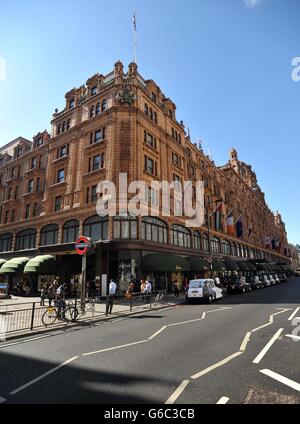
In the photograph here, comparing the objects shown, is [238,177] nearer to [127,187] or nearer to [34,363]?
[127,187]

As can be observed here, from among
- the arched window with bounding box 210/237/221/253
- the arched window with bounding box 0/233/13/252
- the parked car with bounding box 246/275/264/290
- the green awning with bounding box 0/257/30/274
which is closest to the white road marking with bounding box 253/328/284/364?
the parked car with bounding box 246/275/264/290

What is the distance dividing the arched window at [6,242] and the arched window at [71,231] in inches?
461

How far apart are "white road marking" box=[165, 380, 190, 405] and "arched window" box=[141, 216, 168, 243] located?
20581mm

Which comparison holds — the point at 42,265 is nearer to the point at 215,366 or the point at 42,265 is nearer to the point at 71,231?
the point at 71,231

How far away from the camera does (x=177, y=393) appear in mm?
5098

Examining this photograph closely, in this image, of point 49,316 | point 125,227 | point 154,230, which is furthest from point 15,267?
point 49,316

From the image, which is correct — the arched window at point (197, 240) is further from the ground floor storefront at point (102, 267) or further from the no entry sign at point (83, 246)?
the no entry sign at point (83, 246)

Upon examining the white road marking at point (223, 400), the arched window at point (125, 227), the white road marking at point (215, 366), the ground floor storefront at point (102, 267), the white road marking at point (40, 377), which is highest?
the arched window at point (125, 227)

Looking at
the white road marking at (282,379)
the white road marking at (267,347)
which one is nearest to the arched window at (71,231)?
the white road marking at (267,347)

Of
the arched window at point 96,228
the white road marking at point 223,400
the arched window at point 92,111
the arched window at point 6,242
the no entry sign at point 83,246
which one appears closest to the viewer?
the white road marking at point 223,400

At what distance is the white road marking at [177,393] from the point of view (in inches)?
188

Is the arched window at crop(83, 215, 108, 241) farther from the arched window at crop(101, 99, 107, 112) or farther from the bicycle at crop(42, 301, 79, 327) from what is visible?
the arched window at crop(101, 99, 107, 112)

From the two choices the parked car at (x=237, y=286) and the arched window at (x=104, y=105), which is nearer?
the parked car at (x=237, y=286)
